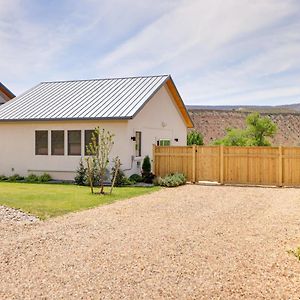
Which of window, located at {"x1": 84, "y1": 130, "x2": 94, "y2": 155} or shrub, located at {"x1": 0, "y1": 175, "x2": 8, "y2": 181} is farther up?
window, located at {"x1": 84, "y1": 130, "x2": 94, "y2": 155}

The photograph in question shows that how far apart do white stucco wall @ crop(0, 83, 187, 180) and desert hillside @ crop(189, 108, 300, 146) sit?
56277 millimetres

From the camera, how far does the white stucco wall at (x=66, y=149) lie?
18484 mm

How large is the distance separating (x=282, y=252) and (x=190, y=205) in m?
5.25

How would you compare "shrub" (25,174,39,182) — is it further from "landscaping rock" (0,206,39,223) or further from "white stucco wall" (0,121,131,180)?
"landscaping rock" (0,206,39,223)

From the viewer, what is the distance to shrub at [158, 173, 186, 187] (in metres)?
17.6

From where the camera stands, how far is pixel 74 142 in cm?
1939

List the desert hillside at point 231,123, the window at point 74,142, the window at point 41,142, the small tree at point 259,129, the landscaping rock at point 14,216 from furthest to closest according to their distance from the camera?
the desert hillside at point 231,123, the small tree at point 259,129, the window at point 41,142, the window at point 74,142, the landscaping rock at point 14,216

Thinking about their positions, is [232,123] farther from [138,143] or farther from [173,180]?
[173,180]

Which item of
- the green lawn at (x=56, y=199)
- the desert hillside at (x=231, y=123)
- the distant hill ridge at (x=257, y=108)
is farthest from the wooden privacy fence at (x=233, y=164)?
the distant hill ridge at (x=257, y=108)

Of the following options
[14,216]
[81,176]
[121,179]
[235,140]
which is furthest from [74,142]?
[235,140]

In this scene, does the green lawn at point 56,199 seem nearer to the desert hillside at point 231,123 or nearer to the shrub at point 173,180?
the shrub at point 173,180

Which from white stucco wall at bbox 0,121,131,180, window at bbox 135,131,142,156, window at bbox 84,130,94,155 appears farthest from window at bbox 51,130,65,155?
window at bbox 135,131,142,156

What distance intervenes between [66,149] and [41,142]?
1533 mm

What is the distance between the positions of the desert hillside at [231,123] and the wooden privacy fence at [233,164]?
57.9 m
